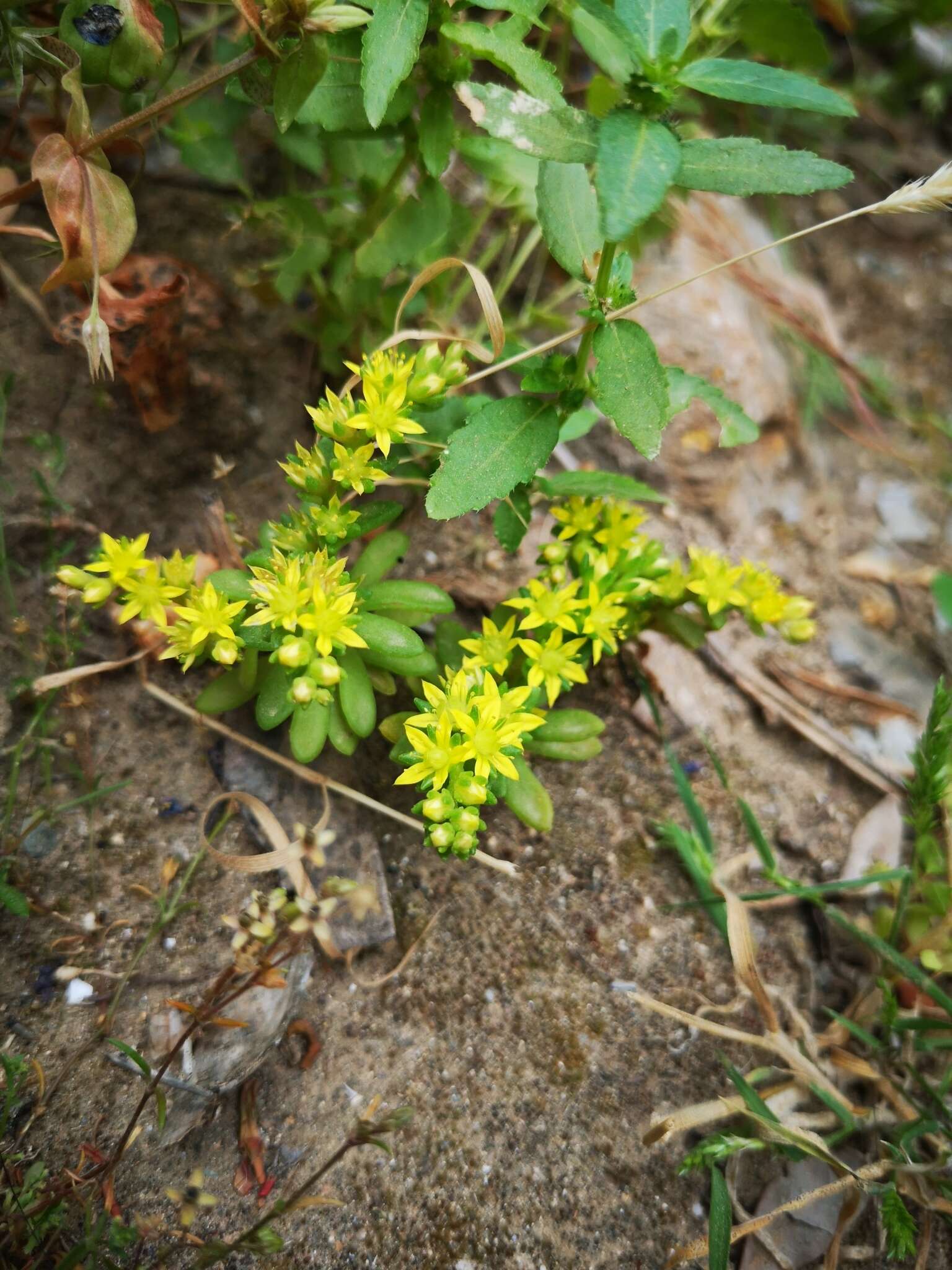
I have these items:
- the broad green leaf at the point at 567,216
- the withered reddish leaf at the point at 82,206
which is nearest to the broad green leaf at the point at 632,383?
the broad green leaf at the point at 567,216

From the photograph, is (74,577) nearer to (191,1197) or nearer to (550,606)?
(550,606)

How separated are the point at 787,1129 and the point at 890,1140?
292 millimetres

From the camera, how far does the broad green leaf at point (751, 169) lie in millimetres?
1416

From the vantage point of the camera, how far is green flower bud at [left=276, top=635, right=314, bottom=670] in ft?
4.64

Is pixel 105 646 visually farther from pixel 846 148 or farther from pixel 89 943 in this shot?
pixel 846 148

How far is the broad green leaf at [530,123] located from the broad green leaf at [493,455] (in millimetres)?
395

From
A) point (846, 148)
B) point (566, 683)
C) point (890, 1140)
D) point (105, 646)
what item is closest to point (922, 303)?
point (846, 148)

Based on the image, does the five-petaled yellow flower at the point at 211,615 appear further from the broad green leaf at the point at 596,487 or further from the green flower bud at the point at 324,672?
the broad green leaf at the point at 596,487

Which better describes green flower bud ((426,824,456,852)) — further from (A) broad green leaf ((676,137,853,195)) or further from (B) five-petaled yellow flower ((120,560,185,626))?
(A) broad green leaf ((676,137,853,195))

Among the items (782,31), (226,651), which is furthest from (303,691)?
(782,31)

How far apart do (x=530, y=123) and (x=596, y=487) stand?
0.64 meters

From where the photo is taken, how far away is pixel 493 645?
1743mm

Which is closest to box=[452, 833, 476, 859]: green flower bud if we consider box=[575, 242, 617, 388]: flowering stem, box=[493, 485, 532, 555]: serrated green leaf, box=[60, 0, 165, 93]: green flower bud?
box=[493, 485, 532, 555]: serrated green leaf

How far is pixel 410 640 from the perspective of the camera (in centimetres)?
162
